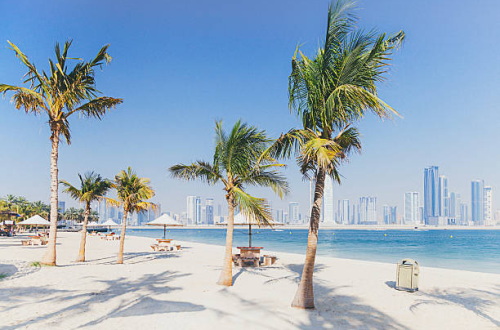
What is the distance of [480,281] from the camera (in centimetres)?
1301

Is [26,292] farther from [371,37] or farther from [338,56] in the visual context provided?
[371,37]

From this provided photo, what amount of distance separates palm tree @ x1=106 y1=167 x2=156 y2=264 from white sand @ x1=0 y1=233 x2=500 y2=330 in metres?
3.81

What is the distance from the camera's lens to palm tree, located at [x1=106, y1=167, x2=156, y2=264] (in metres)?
15.4

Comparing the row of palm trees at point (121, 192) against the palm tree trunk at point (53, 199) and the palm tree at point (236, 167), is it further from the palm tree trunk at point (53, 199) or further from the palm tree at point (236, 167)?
the palm tree at point (236, 167)

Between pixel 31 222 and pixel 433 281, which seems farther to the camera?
pixel 31 222

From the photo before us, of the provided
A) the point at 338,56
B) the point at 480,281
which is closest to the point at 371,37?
the point at 338,56

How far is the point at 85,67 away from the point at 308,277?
438 inches

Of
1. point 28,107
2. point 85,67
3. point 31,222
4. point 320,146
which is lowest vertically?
point 31,222

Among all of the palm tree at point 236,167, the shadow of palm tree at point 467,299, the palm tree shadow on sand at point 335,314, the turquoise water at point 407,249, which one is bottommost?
the turquoise water at point 407,249

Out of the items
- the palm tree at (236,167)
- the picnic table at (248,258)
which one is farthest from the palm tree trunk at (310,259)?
the picnic table at (248,258)

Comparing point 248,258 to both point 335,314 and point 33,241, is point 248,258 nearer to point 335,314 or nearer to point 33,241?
point 335,314

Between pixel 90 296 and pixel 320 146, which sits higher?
pixel 320 146

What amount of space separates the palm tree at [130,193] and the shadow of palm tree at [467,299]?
1163cm

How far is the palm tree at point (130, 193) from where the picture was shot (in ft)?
50.5
